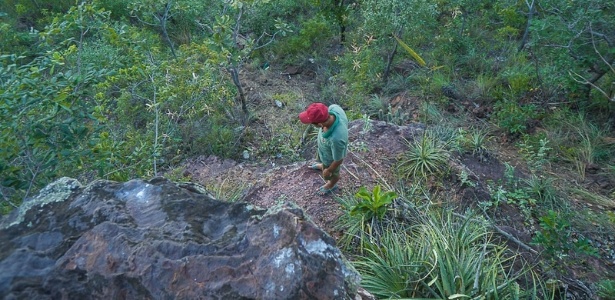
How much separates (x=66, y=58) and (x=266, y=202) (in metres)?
2.22

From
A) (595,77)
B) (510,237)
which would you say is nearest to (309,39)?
(595,77)

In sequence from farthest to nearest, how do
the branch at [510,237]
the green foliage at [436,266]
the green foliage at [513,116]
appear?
the green foliage at [513,116] → the branch at [510,237] → the green foliage at [436,266]

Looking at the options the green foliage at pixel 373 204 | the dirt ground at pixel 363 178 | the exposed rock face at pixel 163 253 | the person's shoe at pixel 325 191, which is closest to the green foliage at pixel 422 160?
the dirt ground at pixel 363 178

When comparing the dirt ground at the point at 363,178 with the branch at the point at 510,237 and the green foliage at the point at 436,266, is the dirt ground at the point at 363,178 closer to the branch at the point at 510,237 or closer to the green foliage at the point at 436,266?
the branch at the point at 510,237

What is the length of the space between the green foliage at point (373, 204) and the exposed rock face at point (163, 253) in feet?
5.93

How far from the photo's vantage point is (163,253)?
2393 mm

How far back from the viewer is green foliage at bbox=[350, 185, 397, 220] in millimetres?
4285

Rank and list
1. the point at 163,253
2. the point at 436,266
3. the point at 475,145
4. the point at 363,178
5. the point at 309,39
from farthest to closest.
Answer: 1. the point at 309,39
2. the point at 475,145
3. the point at 363,178
4. the point at 436,266
5. the point at 163,253

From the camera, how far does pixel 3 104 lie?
3.19 m

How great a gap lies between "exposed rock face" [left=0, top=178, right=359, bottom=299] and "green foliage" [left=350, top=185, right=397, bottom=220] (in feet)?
5.93

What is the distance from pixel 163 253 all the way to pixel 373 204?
2241 mm

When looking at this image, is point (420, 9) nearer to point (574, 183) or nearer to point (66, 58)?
point (574, 183)

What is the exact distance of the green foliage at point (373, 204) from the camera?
4.29 metres

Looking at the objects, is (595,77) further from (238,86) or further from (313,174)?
(238,86)
